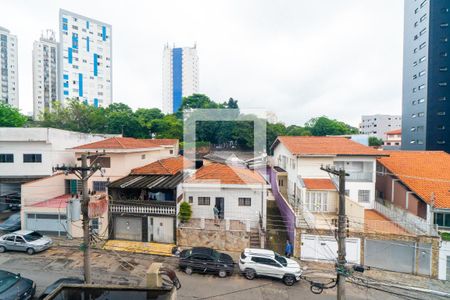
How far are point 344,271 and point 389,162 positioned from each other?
17.0 metres

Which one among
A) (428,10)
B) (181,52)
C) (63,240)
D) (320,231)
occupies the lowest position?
(63,240)

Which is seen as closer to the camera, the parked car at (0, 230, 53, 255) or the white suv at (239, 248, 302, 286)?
the white suv at (239, 248, 302, 286)

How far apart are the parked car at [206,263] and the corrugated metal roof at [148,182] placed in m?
4.59

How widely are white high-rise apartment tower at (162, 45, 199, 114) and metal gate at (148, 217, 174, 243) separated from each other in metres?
91.8

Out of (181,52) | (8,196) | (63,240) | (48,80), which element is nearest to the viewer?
(63,240)

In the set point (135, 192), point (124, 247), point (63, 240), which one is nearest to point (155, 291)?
point (124, 247)

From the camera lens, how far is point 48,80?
74.6 m

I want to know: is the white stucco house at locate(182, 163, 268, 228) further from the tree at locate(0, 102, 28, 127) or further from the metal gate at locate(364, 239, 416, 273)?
the tree at locate(0, 102, 28, 127)

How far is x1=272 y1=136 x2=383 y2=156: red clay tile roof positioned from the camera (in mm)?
18906

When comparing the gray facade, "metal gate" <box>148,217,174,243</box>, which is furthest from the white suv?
the gray facade

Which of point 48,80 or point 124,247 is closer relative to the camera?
point 124,247

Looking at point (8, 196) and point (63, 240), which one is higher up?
point (8, 196)

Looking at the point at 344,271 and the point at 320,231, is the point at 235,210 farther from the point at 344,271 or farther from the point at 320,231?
the point at 344,271

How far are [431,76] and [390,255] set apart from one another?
34910 mm
